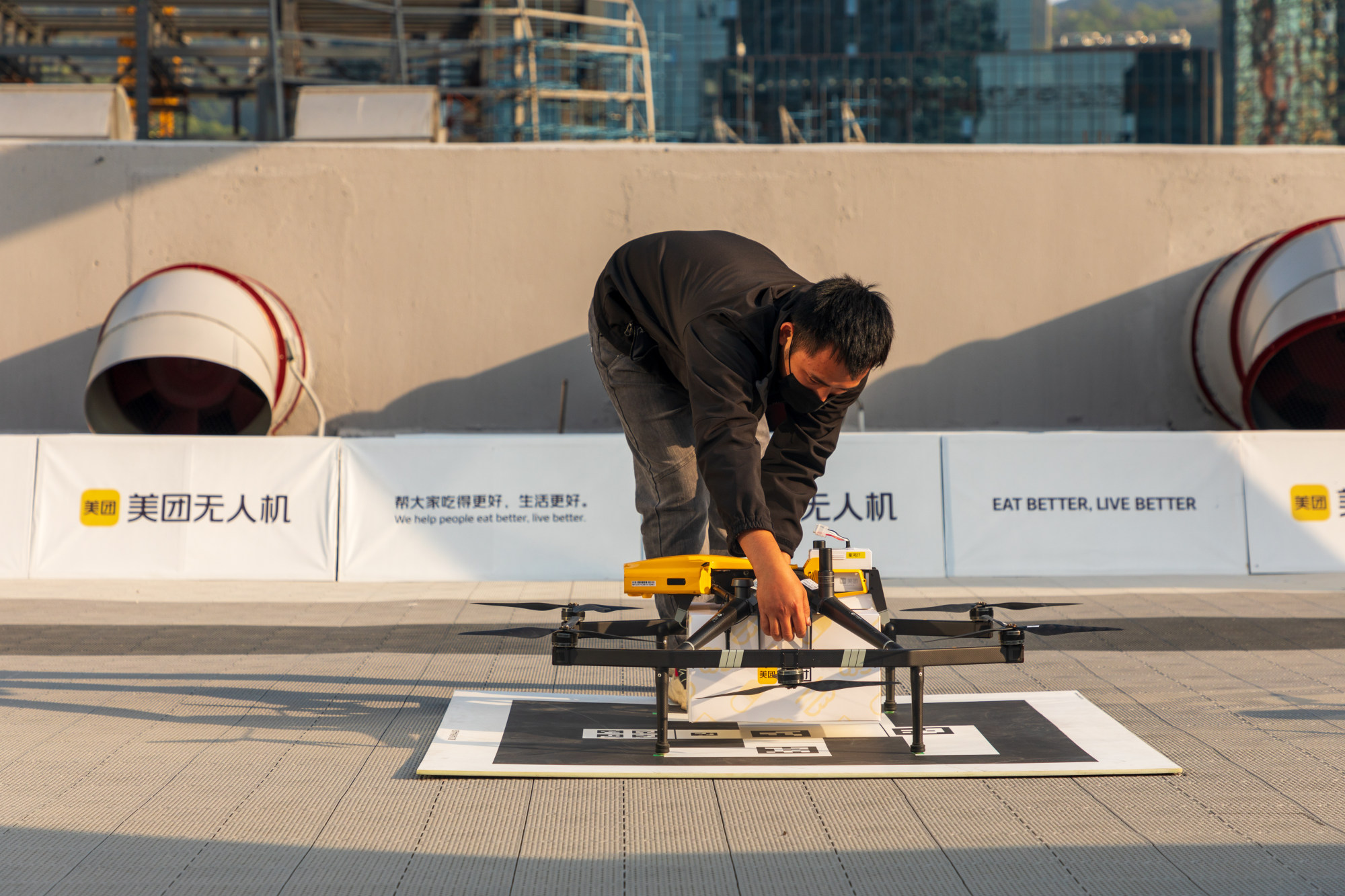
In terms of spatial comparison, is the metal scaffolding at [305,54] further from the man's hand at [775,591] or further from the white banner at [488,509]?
the man's hand at [775,591]

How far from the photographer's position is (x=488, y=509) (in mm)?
7398

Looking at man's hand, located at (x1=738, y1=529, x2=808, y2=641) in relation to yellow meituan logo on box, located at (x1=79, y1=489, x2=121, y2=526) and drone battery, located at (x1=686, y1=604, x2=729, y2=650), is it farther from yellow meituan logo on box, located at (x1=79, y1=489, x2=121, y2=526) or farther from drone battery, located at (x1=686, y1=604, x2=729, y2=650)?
yellow meituan logo on box, located at (x1=79, y1=489, x2=121, y2=526)

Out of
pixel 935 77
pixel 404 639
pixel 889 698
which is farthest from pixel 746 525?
pixel 935 77

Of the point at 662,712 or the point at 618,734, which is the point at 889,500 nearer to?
the point at 618,734

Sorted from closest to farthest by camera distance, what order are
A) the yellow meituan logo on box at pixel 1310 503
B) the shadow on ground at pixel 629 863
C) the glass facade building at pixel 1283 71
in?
the shadow on ground at pixel 629 863 < the yellow meituan logo on box at pixel 1310 503 < the glass facade building at pixel 1283 71

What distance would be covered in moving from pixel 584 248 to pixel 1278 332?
641 cm

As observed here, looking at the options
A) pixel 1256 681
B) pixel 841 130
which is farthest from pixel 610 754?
pixel 841 130

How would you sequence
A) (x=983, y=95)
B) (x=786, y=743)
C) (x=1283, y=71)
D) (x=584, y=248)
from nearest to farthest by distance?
(x=786, y=743) → (x=584, y=248) → (x=1283, y=71) → (x=983, y=95)

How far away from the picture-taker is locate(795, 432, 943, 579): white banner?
7.38 m

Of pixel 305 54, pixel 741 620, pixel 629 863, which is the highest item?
pixel 305 54

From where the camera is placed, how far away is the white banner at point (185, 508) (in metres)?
7.15

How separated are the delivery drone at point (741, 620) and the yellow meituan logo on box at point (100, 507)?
5.16 m

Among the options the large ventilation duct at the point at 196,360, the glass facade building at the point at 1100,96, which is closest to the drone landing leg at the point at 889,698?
the large ventilation duct at the point at 196,360

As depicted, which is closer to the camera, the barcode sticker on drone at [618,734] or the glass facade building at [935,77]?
the barcode sticker on drone at [618,734]
